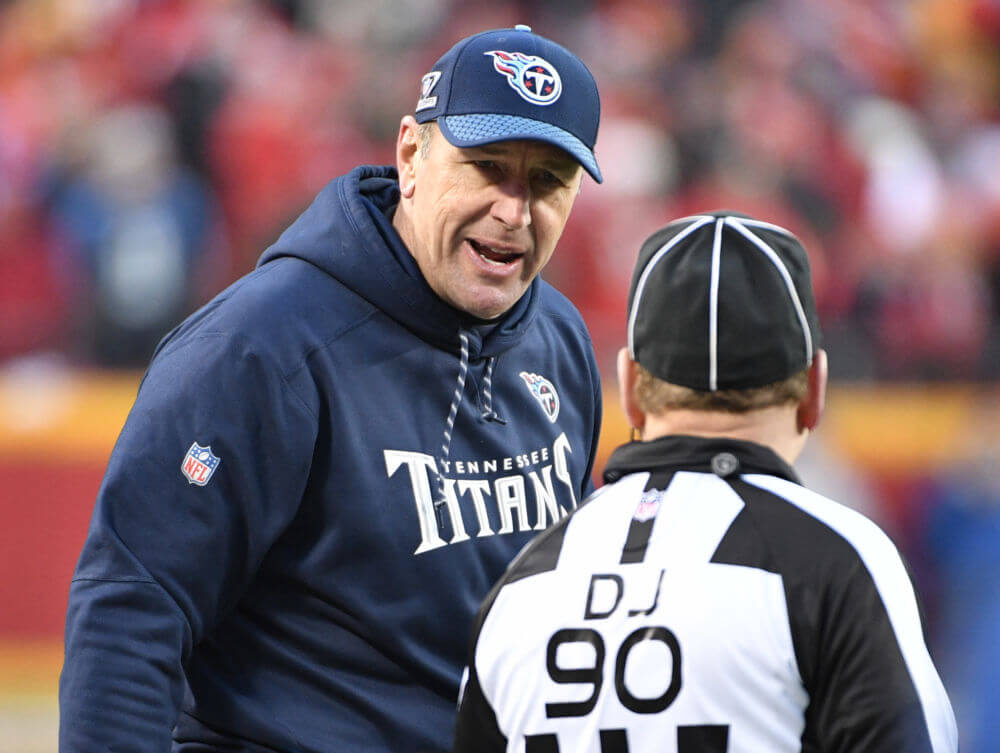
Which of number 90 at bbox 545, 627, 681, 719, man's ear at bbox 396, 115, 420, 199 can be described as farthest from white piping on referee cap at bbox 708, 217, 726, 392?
man's ear at bbox 396, 115, 420, 199

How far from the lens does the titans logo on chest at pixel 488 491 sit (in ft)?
8.42

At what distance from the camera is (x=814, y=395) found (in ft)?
6.19

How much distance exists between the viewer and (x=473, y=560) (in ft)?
8.56

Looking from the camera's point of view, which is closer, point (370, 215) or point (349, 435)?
point (349, 435)

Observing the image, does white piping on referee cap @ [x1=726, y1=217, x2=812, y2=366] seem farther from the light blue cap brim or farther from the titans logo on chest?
the titans logo on chest

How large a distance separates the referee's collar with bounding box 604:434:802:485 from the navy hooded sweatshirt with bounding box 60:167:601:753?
77 centimetres

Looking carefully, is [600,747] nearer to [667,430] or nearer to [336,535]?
[667,430]

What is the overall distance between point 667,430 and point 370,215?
1.04 meters

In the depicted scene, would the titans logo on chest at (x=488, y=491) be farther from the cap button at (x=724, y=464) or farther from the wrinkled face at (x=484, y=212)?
the cap button at (x=724, y=464)

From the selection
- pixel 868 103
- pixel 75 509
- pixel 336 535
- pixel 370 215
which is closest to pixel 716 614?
pixel 336 535

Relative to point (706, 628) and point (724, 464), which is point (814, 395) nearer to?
point (724, 464)

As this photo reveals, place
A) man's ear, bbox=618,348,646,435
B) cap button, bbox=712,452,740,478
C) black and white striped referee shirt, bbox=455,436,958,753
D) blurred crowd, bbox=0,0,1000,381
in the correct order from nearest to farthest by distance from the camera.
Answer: black and white striped referee shirt, bbox=455,436,958,753 < cap button, bbox=712,452,740,478 < man's ear, bbox=618,348,646,435 < blurred crowd, bbox=0,0,1000,381

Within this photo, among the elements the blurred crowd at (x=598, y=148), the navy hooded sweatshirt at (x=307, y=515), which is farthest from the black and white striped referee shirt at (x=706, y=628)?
the blurred crowd at (x=598, y=148)

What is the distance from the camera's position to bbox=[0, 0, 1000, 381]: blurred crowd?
7055 millimetres
